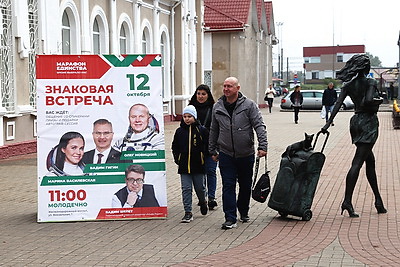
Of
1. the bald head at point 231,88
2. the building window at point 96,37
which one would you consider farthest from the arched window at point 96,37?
the bald head at point 231,88

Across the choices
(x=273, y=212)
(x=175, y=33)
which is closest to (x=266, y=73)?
(x=175, y=33)

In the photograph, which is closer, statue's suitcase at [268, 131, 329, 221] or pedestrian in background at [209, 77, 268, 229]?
pedestrian in background at [209, 77, 268, 229]

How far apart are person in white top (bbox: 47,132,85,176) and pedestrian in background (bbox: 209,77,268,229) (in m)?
1.73

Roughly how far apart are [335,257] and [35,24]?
13.1 meters

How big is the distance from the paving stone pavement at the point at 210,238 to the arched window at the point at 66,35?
9762 mm

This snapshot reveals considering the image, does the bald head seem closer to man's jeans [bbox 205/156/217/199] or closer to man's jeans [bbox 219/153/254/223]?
man's jeans [bbox 219/153/254/223]

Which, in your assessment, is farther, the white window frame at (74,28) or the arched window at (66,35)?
the white window frame at (74,28)

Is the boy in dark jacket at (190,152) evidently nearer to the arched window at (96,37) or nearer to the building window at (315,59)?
the arched window at (96,37)

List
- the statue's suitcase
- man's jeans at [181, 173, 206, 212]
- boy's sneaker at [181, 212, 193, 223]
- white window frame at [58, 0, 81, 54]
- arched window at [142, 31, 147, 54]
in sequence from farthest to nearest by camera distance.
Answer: arched window at [142, 31, 147, 54], white window frame at [58, 0, 81, 54], man's jeans at [181, 173, 206, 212], boy's sneaker at [181, 212, 193, 223], the statue's suitcase

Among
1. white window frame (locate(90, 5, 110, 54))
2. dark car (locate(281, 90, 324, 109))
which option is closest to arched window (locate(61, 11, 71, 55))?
white window frame (locate(90, 5, 110, 54))

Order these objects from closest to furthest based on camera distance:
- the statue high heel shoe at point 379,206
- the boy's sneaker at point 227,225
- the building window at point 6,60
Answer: the boy's sneaker at point 227,225
the statue high heel shoe at point 379,206
the building window at point 6,60

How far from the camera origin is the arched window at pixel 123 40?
25.9 metres

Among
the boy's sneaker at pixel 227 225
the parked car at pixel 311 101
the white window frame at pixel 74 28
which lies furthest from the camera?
the parked car at pixel 311 101

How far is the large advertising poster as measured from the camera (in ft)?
30.0
